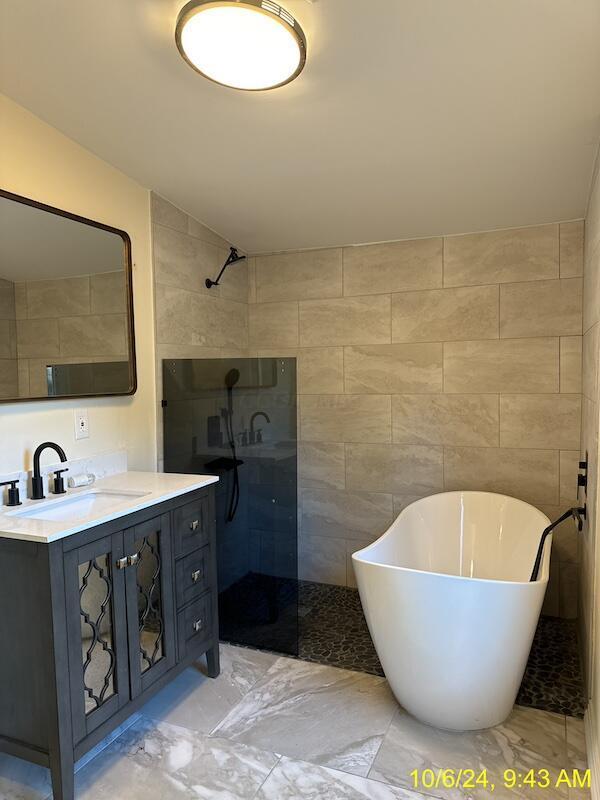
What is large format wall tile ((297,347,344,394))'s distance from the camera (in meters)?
3.50

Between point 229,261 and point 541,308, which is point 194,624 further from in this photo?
point 541,308

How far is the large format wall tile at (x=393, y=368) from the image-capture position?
10.7 ft

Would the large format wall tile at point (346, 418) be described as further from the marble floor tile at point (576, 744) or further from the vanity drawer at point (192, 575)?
the marble floor tile at point (576, 744)

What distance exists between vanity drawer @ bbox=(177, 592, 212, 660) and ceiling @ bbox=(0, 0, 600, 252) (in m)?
2.00

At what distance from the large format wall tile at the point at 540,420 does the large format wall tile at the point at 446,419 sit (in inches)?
2.8

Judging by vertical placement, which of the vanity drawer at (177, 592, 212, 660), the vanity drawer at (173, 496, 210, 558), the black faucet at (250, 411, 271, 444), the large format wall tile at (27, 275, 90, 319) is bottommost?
the vanity drawer at (177, 592, 212, 660)

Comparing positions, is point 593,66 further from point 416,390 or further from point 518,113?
point 416,390

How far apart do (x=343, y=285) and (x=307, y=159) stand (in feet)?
3.65

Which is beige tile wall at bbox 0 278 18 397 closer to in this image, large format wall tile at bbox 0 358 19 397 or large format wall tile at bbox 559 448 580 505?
large format wall tile at bbox 0 358 19 397

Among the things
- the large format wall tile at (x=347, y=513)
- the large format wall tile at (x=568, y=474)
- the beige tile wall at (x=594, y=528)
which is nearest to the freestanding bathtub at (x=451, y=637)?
the beige tile wall at (x=594, y=528)

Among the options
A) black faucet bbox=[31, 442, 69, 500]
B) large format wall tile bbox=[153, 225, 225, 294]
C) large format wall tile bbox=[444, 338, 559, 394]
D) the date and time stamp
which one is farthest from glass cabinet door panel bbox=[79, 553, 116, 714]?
large format wall tile bbox=[444, 338, 559, 394]

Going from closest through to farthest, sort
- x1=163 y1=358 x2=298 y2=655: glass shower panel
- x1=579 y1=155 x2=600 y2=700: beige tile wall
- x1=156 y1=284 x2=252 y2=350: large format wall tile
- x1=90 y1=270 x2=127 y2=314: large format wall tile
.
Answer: x1=579 y1=155 x2=600 y2=700: beige tile wall
x1=90 y1=270 x2=127 y2=314: large format wall tile
x1=163 y1=358 x2=298 y2=655: glass shower panel
x1=156 y1=284 x2=252 y2=350: large format wall tile

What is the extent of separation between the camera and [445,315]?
10.5ft

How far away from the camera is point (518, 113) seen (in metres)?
1.98
